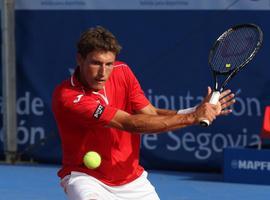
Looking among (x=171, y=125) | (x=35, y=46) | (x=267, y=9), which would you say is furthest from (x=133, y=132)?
(x=35, y=46)

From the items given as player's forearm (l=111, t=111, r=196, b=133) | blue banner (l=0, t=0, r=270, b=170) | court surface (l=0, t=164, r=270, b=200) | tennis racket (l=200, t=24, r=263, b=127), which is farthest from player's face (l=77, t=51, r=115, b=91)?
blue banner (l=0, t=0, r=270, b=170)

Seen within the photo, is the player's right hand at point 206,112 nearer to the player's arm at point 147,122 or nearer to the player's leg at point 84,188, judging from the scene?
the player's arm at point 147,122

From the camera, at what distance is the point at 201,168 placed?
9617mm

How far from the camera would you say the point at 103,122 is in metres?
4.99

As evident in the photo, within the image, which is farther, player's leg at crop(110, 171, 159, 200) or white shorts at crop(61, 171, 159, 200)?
player's leg at crop(110, 171, 159, 200)

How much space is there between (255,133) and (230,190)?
0.98 metres

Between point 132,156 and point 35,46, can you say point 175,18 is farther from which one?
point 132,156

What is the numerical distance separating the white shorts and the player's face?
57 centimetres

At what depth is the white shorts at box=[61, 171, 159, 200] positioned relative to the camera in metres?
4.93

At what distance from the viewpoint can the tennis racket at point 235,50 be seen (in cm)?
551

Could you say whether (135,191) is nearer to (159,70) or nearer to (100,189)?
(100,189)

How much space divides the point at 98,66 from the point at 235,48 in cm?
120

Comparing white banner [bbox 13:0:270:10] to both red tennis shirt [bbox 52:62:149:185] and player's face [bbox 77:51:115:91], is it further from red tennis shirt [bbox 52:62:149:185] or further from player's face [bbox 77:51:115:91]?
player's face [bbox 77:51:115:91]

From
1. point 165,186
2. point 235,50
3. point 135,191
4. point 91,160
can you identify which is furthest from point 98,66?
point 165,186
